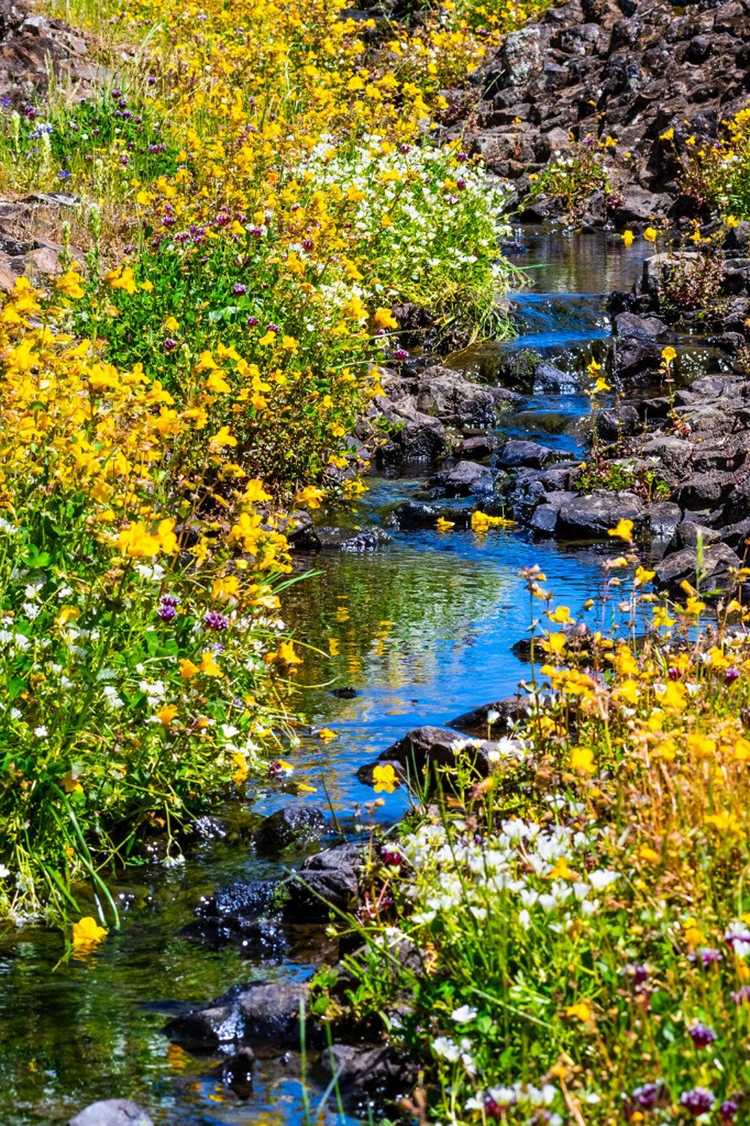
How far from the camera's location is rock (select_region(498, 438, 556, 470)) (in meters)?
9.96

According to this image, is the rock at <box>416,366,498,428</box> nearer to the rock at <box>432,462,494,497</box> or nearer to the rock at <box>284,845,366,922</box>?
the rock at <box>432,462,494,497</box>

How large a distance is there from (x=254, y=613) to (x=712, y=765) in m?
2.03

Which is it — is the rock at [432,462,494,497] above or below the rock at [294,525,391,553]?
above

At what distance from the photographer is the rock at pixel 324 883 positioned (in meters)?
4.35

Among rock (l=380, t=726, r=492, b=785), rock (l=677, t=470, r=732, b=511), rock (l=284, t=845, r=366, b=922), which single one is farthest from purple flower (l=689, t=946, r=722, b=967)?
rock (l=677, t=470, r=732, b=511)

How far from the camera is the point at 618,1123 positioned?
106 inches

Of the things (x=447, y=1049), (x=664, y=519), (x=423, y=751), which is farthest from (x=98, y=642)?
(x=664, y=519)

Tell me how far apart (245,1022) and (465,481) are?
5974 mm

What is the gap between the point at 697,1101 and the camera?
2.44m

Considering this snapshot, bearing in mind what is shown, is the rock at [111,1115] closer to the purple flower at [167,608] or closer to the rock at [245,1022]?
the rock at [245,1022]

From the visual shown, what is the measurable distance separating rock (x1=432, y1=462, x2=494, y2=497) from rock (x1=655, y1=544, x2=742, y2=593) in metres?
1.82

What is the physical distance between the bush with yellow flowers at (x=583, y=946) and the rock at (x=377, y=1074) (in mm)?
49

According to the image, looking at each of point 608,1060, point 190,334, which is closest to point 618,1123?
point 608,1060

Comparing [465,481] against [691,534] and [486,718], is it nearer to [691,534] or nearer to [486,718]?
[691,534]
